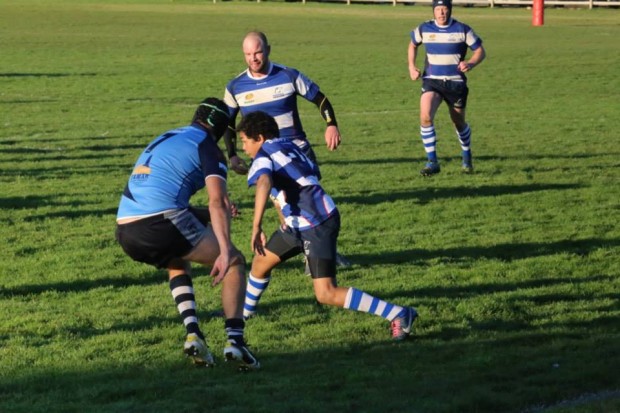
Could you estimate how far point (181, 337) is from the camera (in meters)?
8.76

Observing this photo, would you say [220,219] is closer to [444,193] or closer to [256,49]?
[256,49]

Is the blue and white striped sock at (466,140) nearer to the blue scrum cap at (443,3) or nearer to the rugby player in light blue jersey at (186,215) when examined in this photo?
the blue scrum cap at (443,3)

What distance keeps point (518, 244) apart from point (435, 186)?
4.06 metres

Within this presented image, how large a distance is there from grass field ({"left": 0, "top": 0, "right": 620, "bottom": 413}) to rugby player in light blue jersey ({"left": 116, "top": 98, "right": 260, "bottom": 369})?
0.23 meters

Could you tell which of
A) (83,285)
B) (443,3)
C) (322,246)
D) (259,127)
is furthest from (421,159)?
(259,127)

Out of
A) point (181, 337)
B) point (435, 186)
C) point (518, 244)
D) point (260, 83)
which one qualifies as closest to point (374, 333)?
point (181, 337)

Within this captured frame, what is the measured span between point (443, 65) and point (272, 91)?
21.4 feet

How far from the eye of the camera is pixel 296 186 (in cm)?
838

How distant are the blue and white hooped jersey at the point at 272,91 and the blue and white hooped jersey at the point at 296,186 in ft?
8.97

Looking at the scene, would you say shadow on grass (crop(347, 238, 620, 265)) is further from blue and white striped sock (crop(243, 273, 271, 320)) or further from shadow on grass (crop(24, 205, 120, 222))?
shadow on grass (crop(24, 205, 120, 222))

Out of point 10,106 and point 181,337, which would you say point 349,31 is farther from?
point 181,337

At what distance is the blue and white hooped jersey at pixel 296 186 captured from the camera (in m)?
8.29

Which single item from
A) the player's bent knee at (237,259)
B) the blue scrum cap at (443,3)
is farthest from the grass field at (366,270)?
the blue scrum cap at (443,3)

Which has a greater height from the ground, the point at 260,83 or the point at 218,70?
the point at 260,83
